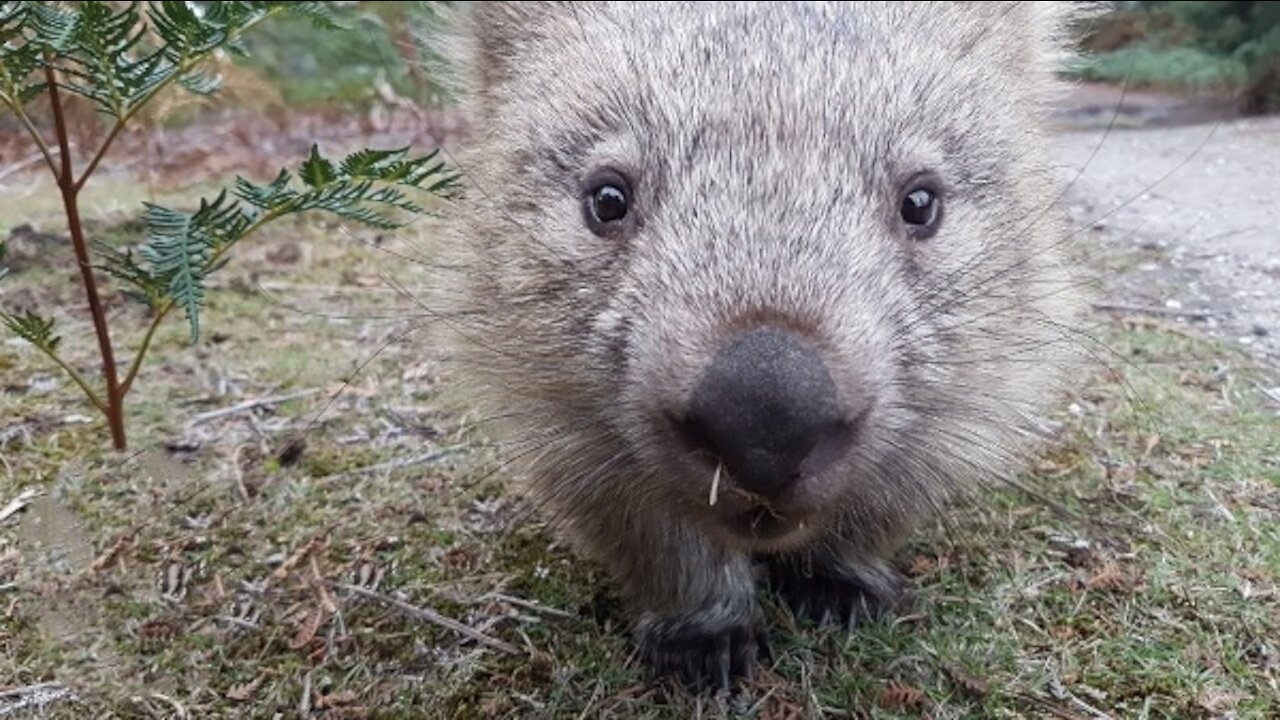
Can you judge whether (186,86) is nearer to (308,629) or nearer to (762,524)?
(308,629)

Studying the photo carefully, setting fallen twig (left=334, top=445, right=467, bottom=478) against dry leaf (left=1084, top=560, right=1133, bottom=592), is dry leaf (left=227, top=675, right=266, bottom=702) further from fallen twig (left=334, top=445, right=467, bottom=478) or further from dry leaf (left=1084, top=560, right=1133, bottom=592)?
dry leaf (left=1084, top=560, right=1133, bottom=592)

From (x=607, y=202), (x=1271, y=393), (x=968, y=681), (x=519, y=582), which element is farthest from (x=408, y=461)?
(x=1271, y=393)

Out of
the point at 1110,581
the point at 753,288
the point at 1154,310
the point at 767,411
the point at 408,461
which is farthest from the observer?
the point at 408,461

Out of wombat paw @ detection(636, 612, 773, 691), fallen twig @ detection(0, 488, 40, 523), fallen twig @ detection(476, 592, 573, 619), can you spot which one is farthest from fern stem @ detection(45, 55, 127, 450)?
wombat paw @ detection(636, 612, 773, 691)

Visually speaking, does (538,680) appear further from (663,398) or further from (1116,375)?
(1116,375)

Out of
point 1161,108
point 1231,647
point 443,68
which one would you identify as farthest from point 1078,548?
point 443,68

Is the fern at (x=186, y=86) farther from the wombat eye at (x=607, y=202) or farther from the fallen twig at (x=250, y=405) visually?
the fallen twig at (x=250, y=405)

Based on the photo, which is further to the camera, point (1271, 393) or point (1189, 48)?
point (1189, 48)

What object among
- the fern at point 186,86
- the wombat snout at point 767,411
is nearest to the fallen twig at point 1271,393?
the wombat snout at point 767,411
